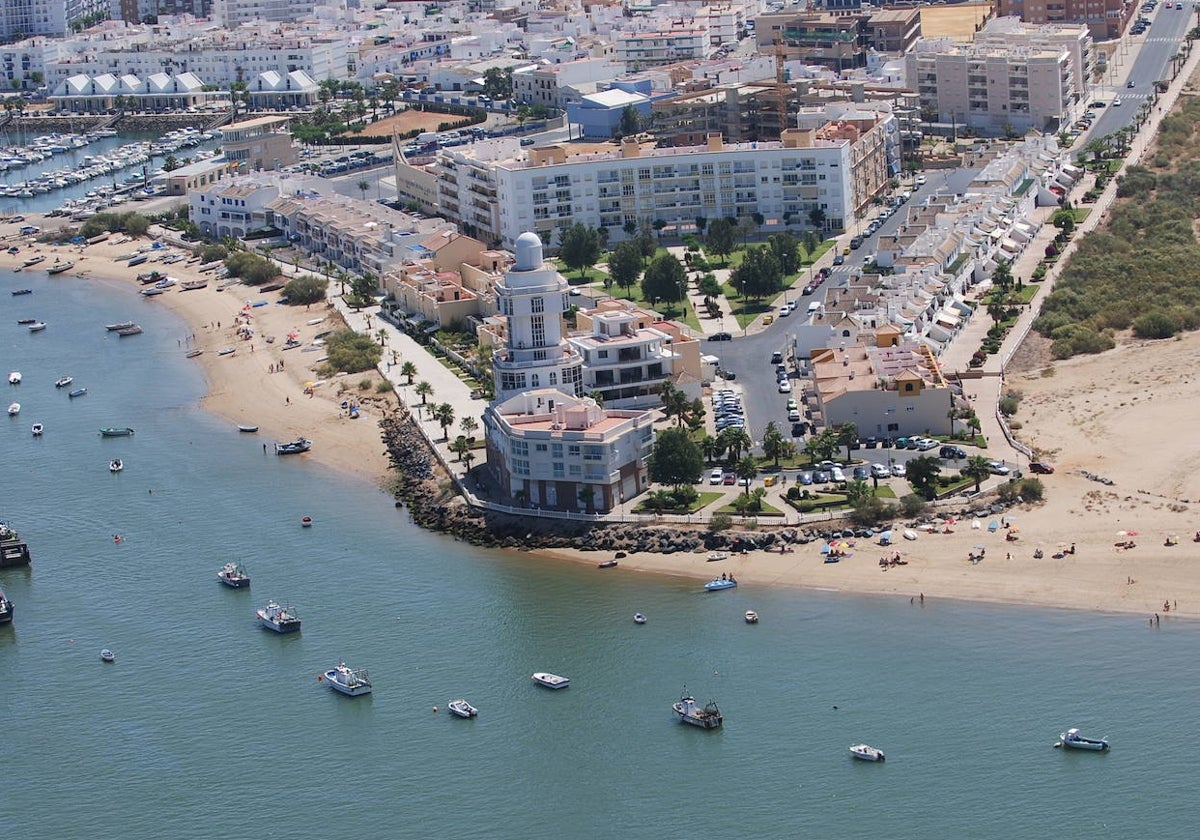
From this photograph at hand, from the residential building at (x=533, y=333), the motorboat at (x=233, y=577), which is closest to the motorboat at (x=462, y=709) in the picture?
the motorboat at (x=233, y=577)

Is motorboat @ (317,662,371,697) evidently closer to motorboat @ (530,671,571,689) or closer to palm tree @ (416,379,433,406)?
motorboat @ (530,671,571,689)

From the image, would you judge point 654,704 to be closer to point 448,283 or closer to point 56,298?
point 448,283

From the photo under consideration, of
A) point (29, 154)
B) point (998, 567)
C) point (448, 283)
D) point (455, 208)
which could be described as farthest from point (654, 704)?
point (29, 154)

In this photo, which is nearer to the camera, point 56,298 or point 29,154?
point 56,298

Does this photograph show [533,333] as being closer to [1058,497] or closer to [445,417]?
[445,417]

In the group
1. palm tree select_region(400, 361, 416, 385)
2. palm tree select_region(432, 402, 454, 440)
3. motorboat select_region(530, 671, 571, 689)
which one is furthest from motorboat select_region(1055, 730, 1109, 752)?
palm tree select_region(400, 361, 416, 385)
